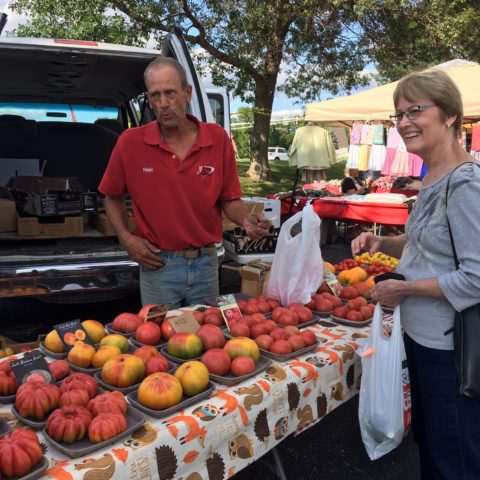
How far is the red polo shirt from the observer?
2.58 meters

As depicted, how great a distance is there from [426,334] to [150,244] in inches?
57.1

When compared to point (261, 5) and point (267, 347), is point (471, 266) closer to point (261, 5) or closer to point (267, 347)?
point (267, 347)

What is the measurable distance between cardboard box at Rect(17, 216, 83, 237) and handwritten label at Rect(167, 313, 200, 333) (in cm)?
230

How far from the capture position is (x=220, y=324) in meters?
2.25

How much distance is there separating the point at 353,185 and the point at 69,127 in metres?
6.19

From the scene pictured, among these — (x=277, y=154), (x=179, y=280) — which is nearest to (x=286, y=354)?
(x=179, y=280)

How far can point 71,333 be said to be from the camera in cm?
193

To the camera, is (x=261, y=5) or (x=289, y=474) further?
(x=261, y=5)

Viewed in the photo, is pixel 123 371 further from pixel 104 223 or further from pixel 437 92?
pixel 104 223

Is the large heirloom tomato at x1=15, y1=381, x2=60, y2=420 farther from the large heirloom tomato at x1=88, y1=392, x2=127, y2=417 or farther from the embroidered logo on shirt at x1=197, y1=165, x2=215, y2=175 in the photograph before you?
the embroidered logo on shirt at x1=197, y1=165, x2=215, y2=175

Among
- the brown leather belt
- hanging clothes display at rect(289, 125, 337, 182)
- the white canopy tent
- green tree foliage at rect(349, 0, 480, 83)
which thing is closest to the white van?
the brown leather belt

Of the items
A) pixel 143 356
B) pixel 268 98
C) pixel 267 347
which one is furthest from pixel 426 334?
pixel 268 98

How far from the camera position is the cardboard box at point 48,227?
395 cm

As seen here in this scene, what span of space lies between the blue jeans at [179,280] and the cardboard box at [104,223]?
1276mm
